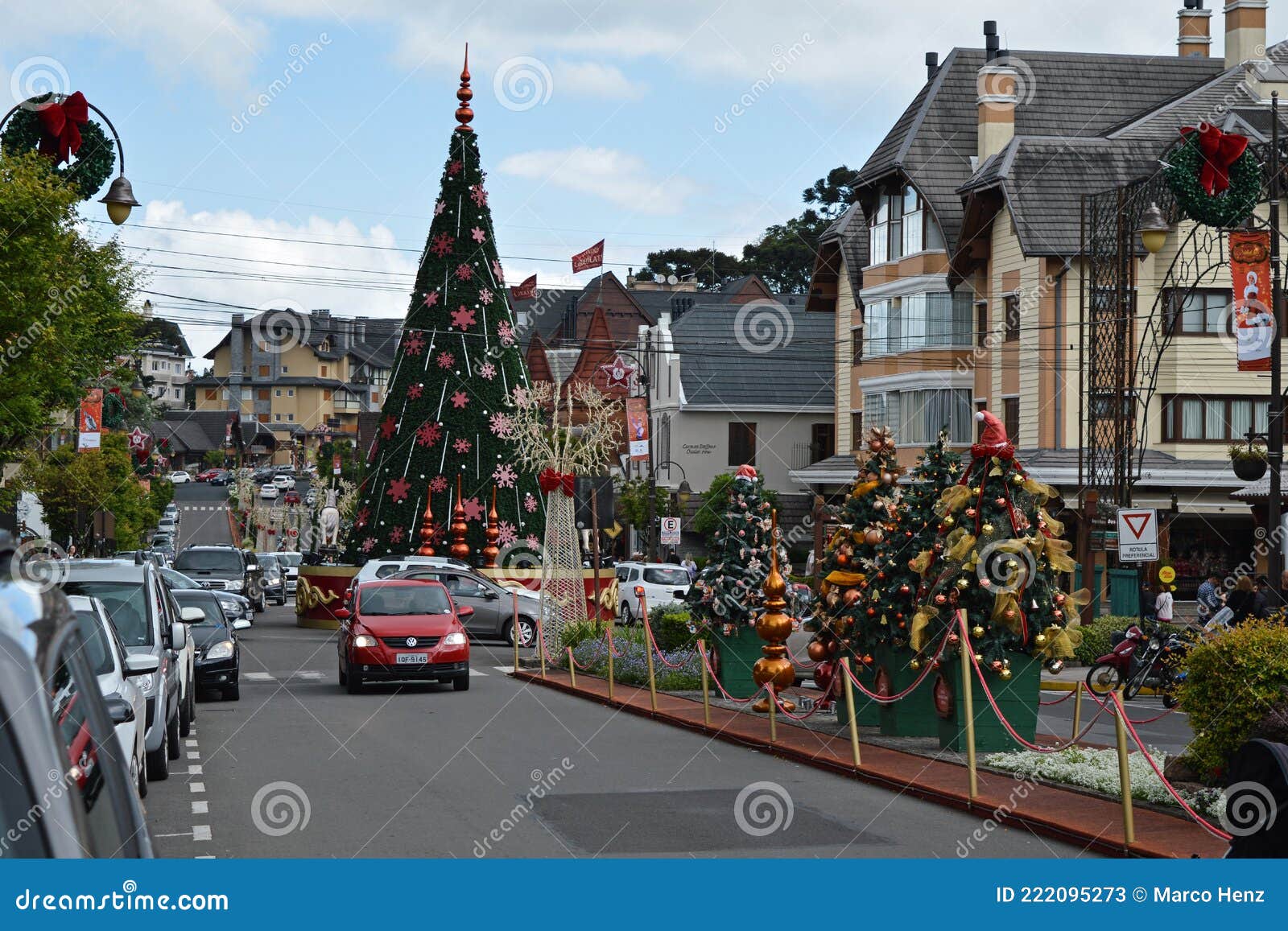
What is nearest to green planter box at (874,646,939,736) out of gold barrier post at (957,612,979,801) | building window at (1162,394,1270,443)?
gold barrier post at (957,612,979,801)

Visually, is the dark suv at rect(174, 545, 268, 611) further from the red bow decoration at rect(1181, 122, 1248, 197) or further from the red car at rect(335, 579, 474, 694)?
the red bow decoration at rect(1181, 122, 1248, 197)

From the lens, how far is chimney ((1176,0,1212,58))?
172ft

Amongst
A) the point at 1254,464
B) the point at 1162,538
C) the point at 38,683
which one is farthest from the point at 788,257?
the point at 38,683

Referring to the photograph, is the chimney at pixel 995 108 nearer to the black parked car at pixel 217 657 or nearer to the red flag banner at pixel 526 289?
the red flag banner at pixel 526 289

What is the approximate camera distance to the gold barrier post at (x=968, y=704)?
1208 cm

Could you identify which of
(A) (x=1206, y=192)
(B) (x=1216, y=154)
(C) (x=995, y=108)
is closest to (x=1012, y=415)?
(C) (x=995, y=108)

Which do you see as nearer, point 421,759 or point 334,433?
point 421,759

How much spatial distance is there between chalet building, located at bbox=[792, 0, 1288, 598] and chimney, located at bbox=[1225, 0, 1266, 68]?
0.05 metres

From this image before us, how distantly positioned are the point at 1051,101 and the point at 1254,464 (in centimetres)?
2050

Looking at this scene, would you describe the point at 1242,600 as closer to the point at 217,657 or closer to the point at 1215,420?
the point at 217,657

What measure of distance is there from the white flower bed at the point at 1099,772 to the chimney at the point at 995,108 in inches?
1323

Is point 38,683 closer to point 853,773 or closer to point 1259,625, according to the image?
point 1259,625

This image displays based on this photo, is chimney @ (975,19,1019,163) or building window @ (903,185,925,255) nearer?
chimney @ (975,19,1019,163)

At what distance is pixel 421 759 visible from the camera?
49.3 feet
